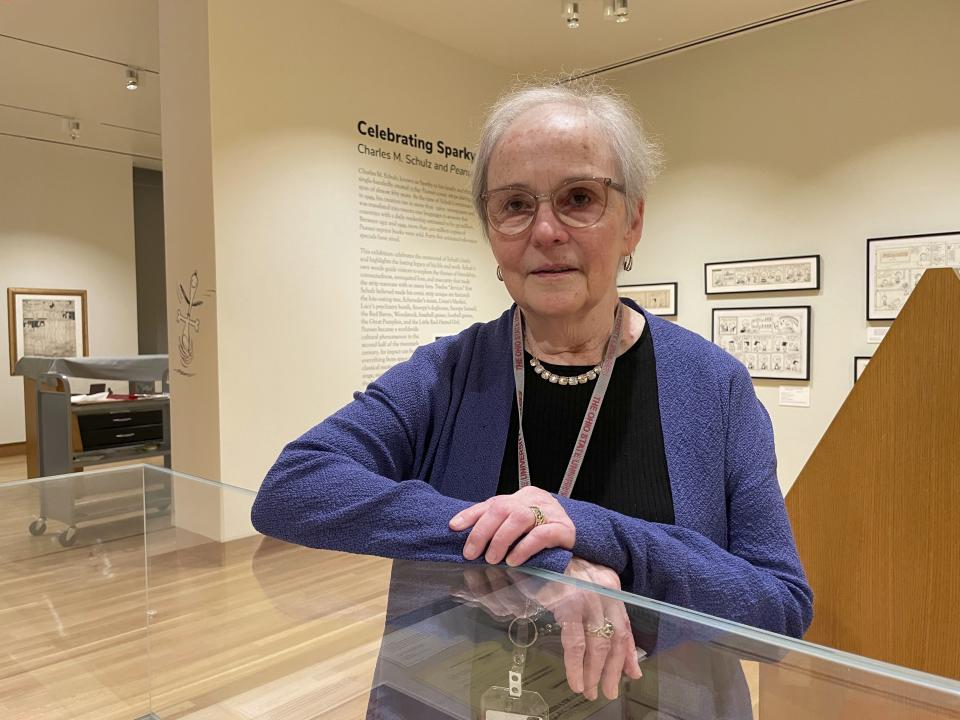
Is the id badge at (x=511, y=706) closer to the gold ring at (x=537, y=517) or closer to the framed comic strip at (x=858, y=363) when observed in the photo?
the gold ring at (x=537, y=517)

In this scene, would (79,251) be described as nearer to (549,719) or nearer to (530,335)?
(530,335)

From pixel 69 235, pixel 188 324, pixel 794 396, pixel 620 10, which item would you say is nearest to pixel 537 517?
pixel 188 324

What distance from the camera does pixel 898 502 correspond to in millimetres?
1618

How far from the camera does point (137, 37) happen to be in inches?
198

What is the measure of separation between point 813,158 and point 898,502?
Answer: 12.3 feet

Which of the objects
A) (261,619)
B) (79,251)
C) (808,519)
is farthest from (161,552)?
(79,251)

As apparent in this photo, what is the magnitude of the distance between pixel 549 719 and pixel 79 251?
9957mm

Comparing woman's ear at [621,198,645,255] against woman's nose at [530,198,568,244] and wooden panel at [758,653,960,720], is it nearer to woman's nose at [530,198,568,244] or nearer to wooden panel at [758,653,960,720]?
woman's nose at [530,198,568,244]

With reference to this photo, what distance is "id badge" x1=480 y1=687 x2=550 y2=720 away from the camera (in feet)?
2.43

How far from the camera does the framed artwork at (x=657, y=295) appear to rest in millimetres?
5434

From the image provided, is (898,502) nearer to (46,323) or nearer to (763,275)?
(763,275)

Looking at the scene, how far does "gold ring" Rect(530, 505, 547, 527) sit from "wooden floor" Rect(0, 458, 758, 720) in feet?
0.85

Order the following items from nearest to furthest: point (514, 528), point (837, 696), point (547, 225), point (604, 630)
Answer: point (837, 696), point (604, 630), point (514, 528), point (547, 225)

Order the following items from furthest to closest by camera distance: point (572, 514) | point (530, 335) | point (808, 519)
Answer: point (808, 519), point (530, 335), point (572, 514)
